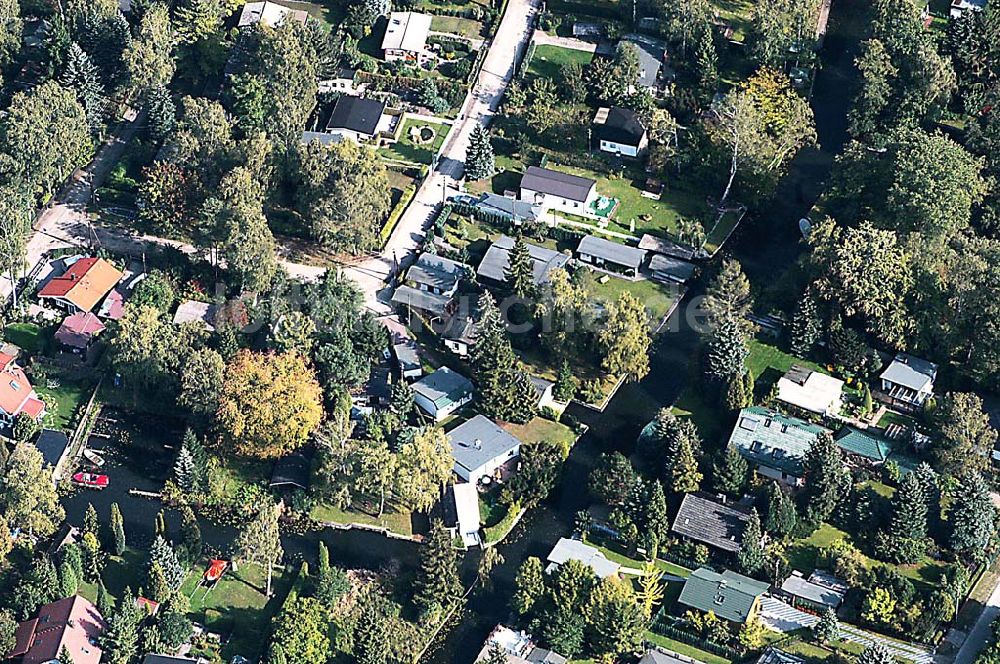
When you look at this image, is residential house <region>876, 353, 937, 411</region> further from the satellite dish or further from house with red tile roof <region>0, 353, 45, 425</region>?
house with red tile roof <region>0, 353, 45, 425</region>

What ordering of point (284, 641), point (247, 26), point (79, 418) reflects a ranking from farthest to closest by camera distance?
point (247, 26)
point (79, 418)
point (284, 641)

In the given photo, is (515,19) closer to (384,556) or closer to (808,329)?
(808,329)

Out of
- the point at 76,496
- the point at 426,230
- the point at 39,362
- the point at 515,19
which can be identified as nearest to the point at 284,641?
the point at 76,496

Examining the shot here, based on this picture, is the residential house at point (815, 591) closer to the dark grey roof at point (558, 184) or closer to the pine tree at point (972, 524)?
the pine tree at point (972, 524)

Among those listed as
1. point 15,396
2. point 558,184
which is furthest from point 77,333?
point 558,184

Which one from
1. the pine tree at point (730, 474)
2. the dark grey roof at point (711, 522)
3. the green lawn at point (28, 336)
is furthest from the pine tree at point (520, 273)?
the green lawn at point (28, 336)
